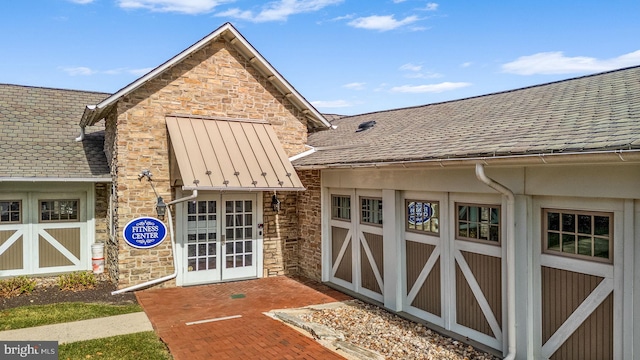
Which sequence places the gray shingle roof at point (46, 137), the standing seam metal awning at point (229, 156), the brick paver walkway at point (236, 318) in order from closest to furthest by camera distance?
the brick paver walkway at point (236, 318)
the standing seam metal awning at point (229, 156)
the gray shingle roof at point (46, 137)

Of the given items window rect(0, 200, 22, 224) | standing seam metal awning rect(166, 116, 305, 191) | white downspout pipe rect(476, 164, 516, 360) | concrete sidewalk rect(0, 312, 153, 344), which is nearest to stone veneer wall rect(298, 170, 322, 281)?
standing seam metal awning rect(166, 116, 305, 191)

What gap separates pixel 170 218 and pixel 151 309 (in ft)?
7.68

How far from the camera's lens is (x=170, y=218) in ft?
34.4

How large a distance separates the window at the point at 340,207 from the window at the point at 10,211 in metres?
7.85

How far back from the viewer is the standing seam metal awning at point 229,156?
954 centimetres

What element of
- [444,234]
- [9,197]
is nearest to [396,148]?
[444,234]

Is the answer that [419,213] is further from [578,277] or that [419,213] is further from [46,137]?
[46,137]

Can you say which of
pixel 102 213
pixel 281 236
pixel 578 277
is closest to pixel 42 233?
pixel 102 213

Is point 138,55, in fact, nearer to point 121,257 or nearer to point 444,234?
point 121,257

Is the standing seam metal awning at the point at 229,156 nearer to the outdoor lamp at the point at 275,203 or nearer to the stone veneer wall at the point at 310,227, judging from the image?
the stone veneer wall at the point at 310,227

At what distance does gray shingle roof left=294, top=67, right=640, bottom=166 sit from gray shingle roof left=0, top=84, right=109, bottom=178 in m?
5.64

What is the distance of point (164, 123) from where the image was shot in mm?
10523

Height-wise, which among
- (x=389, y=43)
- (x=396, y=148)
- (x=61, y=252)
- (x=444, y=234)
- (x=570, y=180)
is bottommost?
(x=61, y=252)

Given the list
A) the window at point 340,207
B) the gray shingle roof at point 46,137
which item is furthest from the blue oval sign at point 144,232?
the window at point 340,207
